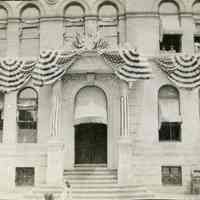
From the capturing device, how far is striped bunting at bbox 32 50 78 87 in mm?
24191

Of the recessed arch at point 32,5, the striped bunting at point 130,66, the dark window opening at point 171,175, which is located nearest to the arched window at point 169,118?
the dark window opening at point 171,175

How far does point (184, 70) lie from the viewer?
987 inches

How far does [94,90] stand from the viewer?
84.2 ft

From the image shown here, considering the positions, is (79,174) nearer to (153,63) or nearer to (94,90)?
(94,90)

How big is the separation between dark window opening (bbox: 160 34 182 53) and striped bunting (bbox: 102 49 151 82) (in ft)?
10.1

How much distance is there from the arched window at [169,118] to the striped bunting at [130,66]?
2.42 m

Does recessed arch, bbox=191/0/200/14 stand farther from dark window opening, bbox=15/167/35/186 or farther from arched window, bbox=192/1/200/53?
dark window opening, bbox=15/167/35/186

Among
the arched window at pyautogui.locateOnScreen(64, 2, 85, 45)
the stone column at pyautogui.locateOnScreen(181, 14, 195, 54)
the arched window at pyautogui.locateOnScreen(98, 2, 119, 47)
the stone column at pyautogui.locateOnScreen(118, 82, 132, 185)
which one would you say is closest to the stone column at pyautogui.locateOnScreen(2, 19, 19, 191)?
the arched window at pyautogui.locateOnScreen(64, 2, 85, 45)

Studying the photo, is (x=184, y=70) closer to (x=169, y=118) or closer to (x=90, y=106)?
(x=169, y=118)

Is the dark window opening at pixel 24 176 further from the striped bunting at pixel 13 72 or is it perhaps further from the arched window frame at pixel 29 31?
the arched window frame at pixel 29 31

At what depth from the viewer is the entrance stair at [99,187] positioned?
2188 centimetres

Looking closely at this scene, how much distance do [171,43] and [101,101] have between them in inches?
222

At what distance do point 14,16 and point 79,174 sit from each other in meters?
10.2

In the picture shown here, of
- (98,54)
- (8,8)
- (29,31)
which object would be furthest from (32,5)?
(98,54)
